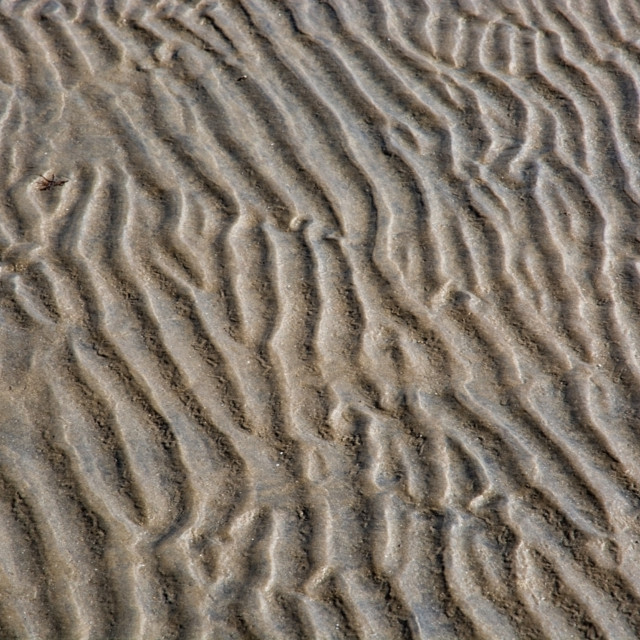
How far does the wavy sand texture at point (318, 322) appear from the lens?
2.62 m

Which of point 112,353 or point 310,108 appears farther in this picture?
point 310,108

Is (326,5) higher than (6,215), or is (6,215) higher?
(326,5)

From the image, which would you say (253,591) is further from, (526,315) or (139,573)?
(526,315)

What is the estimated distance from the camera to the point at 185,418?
2959 mm

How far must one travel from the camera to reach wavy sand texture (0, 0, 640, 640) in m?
2.62

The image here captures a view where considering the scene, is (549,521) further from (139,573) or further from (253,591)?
(139,573)

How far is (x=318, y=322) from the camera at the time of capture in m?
3.27

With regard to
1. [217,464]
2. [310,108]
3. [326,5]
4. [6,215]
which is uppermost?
[326,5]

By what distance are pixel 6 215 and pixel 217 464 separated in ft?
5.12

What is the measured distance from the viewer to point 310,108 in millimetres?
4199

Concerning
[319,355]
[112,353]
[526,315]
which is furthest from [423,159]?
[112,353]

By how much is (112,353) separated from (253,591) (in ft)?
3.47

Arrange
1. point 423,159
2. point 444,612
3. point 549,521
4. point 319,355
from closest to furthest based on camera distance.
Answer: point 444,612 → point 549,521 → point 319,355 → point 423,159

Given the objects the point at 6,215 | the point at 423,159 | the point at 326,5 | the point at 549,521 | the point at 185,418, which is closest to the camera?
the point at 549,521
